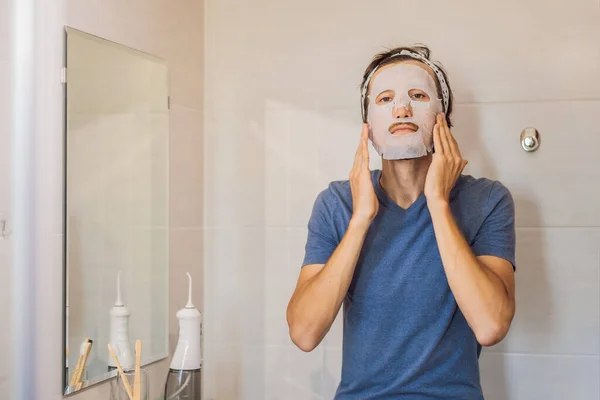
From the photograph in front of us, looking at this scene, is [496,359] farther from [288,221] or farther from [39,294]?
[39,294]

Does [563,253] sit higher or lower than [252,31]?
lower

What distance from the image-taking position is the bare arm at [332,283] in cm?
118

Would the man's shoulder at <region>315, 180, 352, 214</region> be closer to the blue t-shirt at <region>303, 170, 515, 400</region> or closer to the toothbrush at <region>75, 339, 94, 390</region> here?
the blue t-shirt at <region>303, 170, 515, 400</region>

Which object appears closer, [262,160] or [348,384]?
[348,384]

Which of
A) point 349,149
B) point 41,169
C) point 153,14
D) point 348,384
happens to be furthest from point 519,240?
point 41,169

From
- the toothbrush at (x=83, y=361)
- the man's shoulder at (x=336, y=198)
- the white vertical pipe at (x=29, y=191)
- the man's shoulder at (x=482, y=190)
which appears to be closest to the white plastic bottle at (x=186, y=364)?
the toothbrush at (x=83, y=361)

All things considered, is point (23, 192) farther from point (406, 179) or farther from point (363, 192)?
point (406, 179)

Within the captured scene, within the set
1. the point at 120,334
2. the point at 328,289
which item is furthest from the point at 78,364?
the point at 328,289

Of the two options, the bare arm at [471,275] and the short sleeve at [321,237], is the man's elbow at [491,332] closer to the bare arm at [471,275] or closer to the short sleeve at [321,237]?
the bare arm at [471,275]

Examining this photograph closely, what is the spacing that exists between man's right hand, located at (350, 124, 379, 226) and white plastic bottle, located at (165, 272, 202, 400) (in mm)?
379

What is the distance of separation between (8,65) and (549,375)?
4.35 ft

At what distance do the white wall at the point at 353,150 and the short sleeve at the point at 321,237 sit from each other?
0.29m

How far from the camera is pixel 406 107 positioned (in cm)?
125

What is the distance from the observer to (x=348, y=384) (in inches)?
49.3
